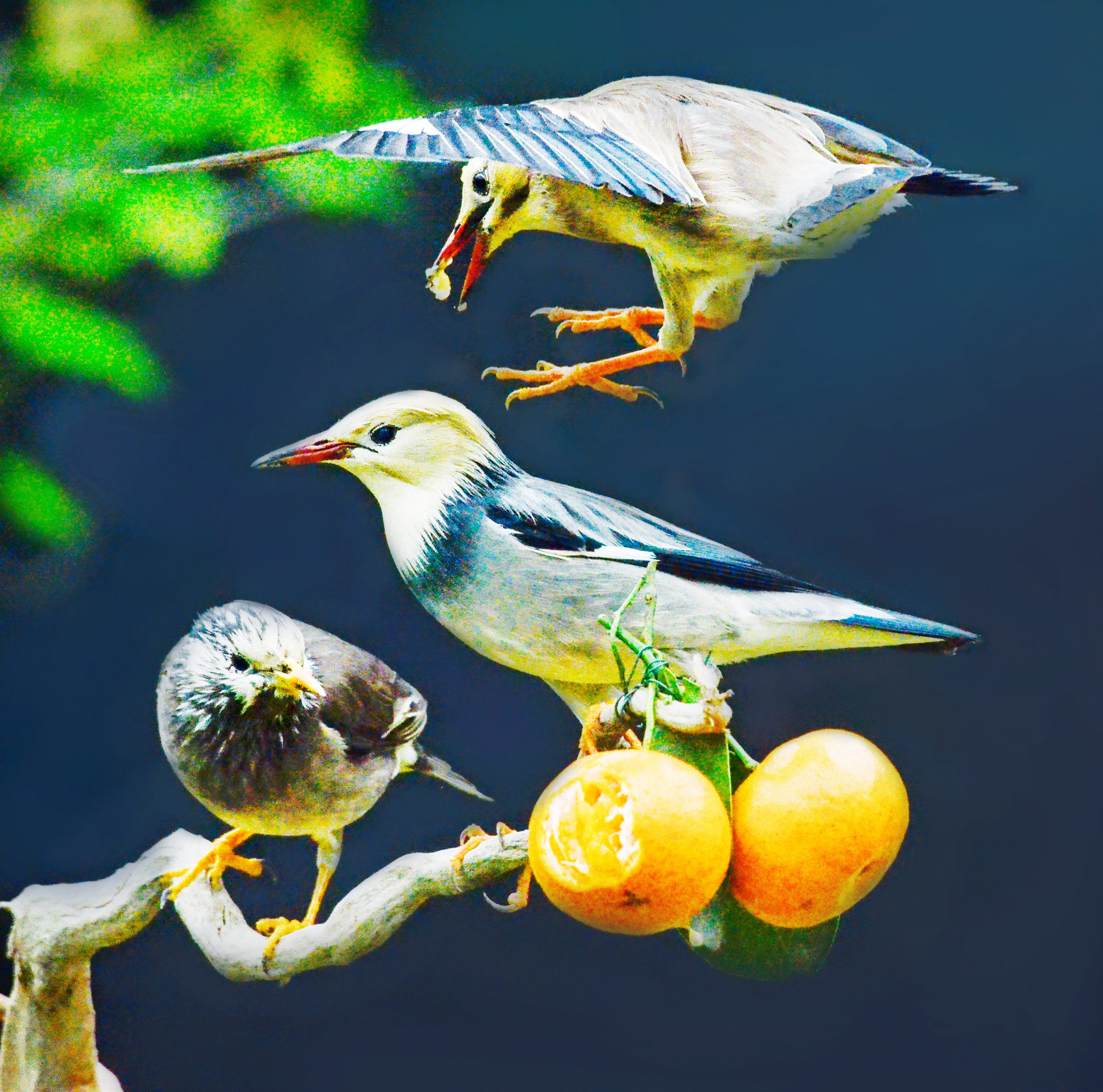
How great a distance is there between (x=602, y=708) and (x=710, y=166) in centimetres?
59

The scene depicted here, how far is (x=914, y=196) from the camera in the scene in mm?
1317

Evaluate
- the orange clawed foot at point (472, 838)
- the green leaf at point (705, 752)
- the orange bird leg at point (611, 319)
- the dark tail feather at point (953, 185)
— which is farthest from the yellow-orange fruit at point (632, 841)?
the dark tail feather at point (953, 185)

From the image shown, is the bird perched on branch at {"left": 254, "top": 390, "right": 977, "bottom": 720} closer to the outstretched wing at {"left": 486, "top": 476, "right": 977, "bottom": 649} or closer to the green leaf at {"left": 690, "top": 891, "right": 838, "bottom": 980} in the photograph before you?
the outstretched wing at {"left": 486, "top": 476, "right": 977, "bottom": 649}

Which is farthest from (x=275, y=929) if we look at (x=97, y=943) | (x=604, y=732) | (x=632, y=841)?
(x=632, y=841)

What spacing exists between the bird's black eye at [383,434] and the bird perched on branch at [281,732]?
8.9 inches

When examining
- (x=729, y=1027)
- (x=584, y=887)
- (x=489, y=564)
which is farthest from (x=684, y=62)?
(x=729, y=1027)

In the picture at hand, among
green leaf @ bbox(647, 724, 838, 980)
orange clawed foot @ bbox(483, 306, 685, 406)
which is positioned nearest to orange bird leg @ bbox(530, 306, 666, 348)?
orange clawed foot @ bbox(483, 306, 685, 406)

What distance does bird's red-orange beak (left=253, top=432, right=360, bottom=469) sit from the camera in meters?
1.28

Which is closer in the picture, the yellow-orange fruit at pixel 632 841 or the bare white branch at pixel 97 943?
the yellow-orange fruit at pixel 632 841

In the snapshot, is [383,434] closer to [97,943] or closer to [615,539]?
[615,539]

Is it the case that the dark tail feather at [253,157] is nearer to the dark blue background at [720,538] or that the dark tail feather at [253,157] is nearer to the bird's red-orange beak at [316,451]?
the dark blue background at [720,538]

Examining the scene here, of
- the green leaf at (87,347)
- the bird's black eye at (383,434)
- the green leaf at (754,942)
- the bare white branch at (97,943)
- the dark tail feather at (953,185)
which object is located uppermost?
the dark tail feather at (953,185)

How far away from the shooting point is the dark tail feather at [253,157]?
1071 millimetres

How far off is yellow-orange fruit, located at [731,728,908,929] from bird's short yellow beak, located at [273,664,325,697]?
0.49m
